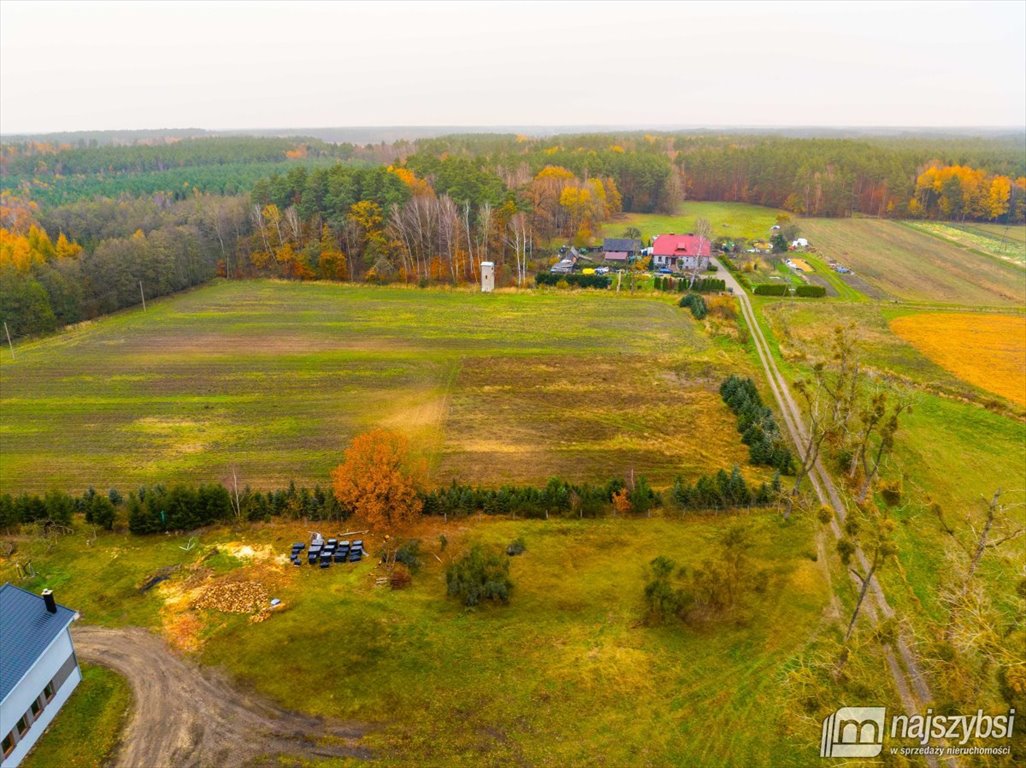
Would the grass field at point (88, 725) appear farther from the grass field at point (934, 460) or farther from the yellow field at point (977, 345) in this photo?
the yellow field at point (977, 345)

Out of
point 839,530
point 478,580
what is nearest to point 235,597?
point 478,580

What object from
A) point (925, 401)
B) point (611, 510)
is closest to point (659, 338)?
point (925, 401)

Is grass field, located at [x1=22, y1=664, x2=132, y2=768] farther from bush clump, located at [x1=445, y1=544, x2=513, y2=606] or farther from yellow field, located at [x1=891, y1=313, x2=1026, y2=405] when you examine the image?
yellow field, located at [x1=891, y1=313, x2=1026, y2=405]

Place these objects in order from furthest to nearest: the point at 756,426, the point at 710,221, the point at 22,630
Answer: the point at 710,221
the point at 756,426
the point at 22,630

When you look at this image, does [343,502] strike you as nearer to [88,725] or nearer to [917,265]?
[88,725]

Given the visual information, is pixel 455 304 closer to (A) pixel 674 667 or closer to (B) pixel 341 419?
(B) pixel 341 419

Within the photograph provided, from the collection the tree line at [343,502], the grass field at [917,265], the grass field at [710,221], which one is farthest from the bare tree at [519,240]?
the tree line at [343,502]

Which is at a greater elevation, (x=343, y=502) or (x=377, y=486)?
(x=377, y=486)

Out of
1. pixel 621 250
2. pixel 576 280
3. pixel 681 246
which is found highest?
pixel 681 246
